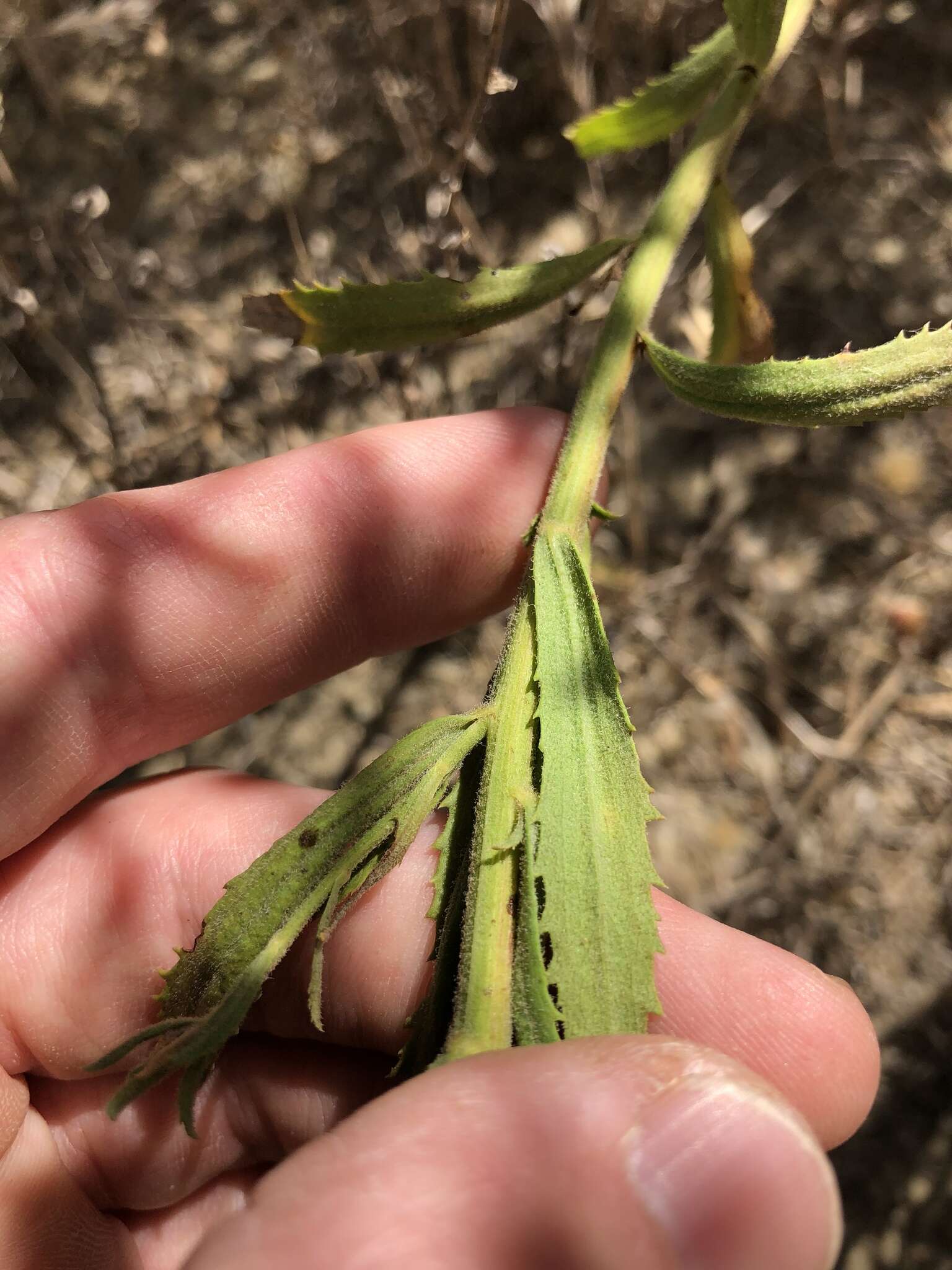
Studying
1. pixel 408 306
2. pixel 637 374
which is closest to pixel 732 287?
pixel 408 306

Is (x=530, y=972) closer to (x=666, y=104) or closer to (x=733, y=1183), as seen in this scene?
(x=733, y=1183)

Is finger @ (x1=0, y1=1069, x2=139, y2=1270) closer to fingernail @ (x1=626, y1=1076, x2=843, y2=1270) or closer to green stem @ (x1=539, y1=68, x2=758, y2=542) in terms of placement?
fingernail @ (x1=626, y1=1076, x2=843, y2=1270)

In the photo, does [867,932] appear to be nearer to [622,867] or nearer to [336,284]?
[622,867]

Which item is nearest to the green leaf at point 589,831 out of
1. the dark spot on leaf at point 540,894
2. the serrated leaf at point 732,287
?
the dark spot on leaf at point 540,894

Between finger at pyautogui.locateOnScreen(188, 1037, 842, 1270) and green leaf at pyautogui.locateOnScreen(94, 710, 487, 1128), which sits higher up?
green leaf at pyautogui.locateOnScreen(94, 710, 487, 1128)

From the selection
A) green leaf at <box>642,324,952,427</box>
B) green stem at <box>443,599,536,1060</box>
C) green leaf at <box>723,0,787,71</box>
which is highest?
green leaf at <box>723,0,787,71</box>

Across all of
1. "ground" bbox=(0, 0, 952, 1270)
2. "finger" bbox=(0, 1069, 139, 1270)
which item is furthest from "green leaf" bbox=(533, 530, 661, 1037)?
"ground" bbox=(0, 0, 952, 1270)
